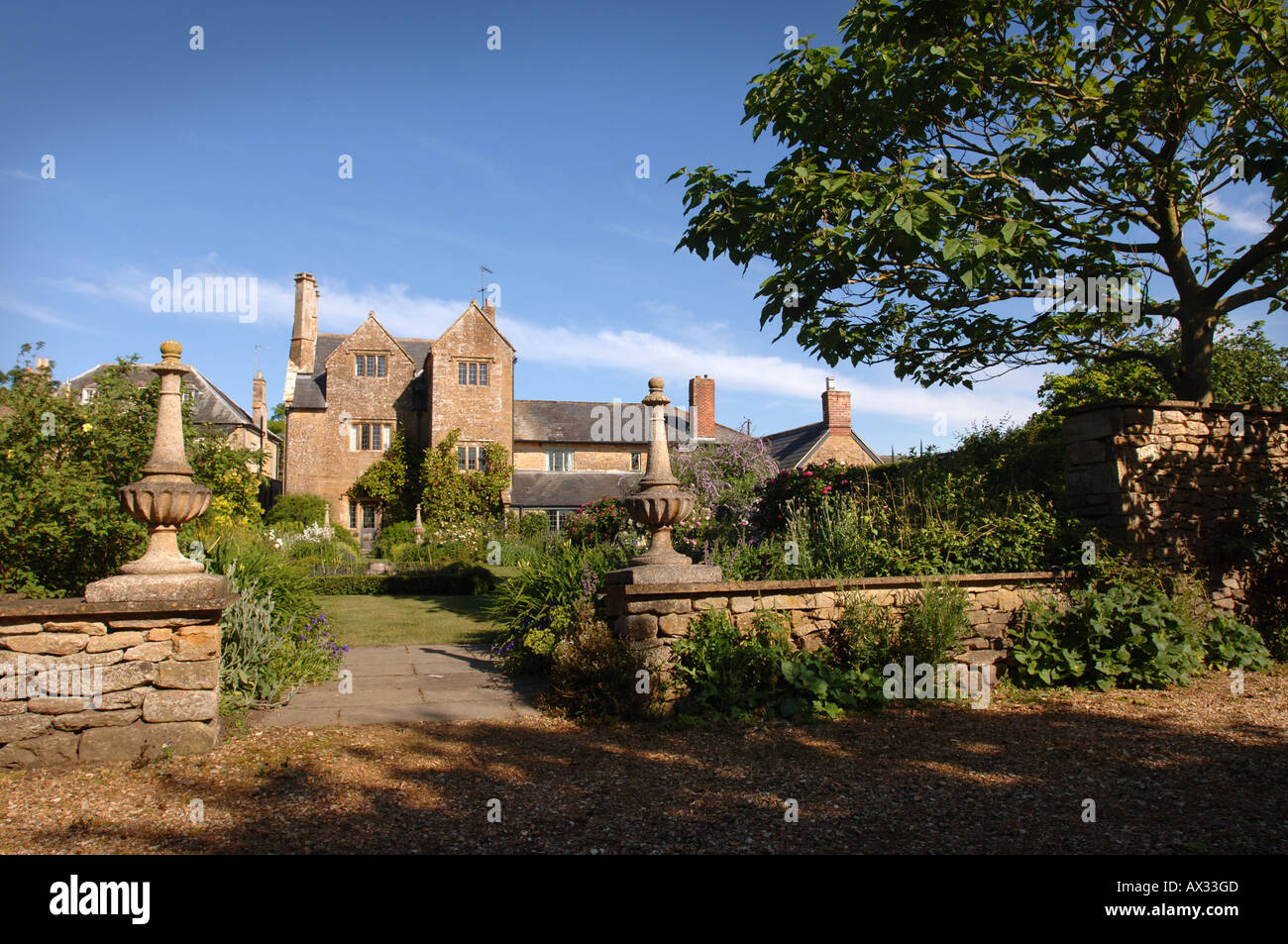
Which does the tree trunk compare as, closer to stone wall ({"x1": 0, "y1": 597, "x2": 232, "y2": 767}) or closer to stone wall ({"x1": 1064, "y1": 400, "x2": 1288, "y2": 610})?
stone wall ({"x1": 1064, "y1": 400, "x2": 1288, "y2": 610})

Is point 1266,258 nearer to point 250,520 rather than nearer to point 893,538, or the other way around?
point 893,538

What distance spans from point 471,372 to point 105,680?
25909 millimetres

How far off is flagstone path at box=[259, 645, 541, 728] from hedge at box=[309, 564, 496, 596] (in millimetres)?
8457

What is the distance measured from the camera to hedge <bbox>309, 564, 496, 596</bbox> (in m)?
16.6

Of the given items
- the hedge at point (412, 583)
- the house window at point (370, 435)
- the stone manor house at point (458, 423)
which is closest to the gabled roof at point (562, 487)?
the stone manor house at point (458, 423)

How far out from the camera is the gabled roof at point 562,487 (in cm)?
2883

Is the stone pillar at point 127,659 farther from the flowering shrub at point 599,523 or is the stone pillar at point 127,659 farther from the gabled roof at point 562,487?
the gabled roof at point 562,487

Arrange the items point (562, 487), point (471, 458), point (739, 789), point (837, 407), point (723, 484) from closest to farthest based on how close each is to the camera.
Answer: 1. point (739, 789)
2. point (723, 484)
3. point (837, 407)
4. point (471, 458)
5. point (562, 487)

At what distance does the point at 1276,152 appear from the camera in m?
6.93

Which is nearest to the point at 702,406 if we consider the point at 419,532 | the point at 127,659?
the point at 419,532

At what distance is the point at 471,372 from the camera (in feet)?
98.2

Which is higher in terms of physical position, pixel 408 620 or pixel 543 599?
pixel 543 599

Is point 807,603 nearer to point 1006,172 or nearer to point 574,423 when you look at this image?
point 1006,172

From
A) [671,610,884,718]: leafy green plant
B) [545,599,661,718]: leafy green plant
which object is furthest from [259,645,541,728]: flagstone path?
[671,610,884,718]: leafy green plant
